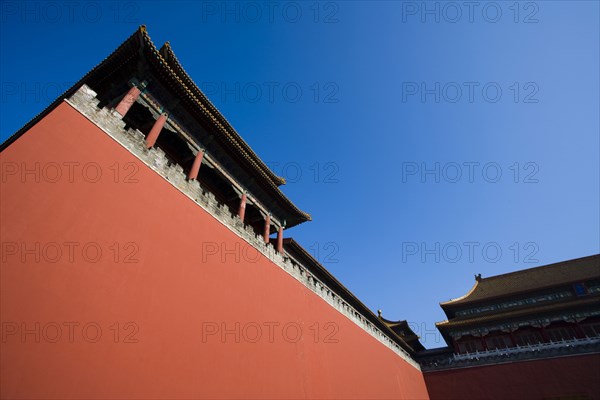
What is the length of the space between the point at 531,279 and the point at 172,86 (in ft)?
71.3

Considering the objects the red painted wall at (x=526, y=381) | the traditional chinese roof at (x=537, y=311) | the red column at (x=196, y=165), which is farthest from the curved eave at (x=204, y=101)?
the traditional chinese roof at (x=537, y=311)

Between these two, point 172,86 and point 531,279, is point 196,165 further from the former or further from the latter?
point 531,279

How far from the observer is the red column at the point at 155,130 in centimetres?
564

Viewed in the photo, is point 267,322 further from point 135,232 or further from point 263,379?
point 135,232

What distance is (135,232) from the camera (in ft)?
13.5

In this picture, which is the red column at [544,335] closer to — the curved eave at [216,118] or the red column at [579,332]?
the red column at [579,332]

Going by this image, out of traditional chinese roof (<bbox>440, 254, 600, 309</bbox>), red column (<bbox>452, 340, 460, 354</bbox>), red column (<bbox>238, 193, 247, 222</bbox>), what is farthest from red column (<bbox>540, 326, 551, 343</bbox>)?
red column (<bbox>238, 193, 247, 222</bbox>)

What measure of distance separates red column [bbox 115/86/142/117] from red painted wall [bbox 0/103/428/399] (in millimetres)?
1054

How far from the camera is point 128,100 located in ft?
18.7

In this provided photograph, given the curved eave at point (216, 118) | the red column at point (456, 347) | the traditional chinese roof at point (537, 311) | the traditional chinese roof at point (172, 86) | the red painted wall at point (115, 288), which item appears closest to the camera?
the red painted wall at point (115, 288)

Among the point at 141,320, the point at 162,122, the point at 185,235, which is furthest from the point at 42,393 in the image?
the point at 162,122

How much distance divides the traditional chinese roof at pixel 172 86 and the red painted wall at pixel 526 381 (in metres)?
13.0

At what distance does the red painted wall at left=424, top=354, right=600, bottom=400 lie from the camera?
12023 millimetres

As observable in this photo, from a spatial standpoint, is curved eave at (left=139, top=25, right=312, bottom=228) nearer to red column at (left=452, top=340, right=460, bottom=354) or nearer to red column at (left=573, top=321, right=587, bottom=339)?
red column at (left=452, top=340, right=460, bottom=354)
